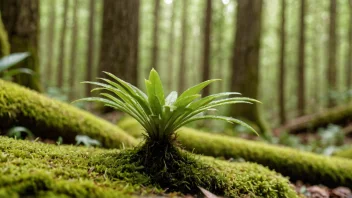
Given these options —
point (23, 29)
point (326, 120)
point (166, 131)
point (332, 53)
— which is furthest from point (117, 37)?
point (332, 53)

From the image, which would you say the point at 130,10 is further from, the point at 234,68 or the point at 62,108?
the point at 62,108

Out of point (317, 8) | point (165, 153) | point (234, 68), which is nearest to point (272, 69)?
point (317, 8)

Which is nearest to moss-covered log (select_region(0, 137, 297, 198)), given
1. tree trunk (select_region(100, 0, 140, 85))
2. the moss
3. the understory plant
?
the understory plant

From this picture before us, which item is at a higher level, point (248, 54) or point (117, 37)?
point (117, 37)

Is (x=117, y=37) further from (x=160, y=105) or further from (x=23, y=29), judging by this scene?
(x=160, y=105)

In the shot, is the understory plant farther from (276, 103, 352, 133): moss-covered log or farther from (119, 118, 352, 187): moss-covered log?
(276, 103, 352, 133): moss-covered log
